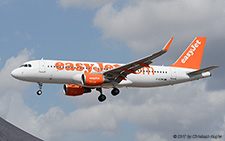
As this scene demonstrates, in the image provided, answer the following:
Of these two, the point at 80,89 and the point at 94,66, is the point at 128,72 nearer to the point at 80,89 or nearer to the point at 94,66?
the point at 94,66

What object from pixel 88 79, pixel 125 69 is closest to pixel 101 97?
pixel 88 79

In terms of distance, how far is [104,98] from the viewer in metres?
52.0

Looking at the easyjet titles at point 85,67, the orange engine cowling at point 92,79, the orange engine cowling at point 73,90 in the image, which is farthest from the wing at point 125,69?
the orange engine cowling at point 73,90

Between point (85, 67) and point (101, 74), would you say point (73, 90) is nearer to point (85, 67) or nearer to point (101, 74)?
point (85, 67)

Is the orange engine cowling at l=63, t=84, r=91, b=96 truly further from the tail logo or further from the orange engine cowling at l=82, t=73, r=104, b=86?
the tail logo

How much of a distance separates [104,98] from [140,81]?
18.3ft

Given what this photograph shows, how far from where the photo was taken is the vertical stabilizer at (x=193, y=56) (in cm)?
5525

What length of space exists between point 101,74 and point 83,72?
2171 mm

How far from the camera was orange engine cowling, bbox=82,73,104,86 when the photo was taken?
45594 mm

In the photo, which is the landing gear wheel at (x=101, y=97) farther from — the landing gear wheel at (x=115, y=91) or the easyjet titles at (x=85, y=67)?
the easyjet titles at (x=85, y=67)

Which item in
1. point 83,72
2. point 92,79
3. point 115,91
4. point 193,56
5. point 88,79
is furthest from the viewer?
point 193,56

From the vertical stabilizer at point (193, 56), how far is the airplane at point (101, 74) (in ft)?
3.38

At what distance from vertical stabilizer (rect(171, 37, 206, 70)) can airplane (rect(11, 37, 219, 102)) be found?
1.03m

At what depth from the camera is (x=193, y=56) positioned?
56.7 metres
